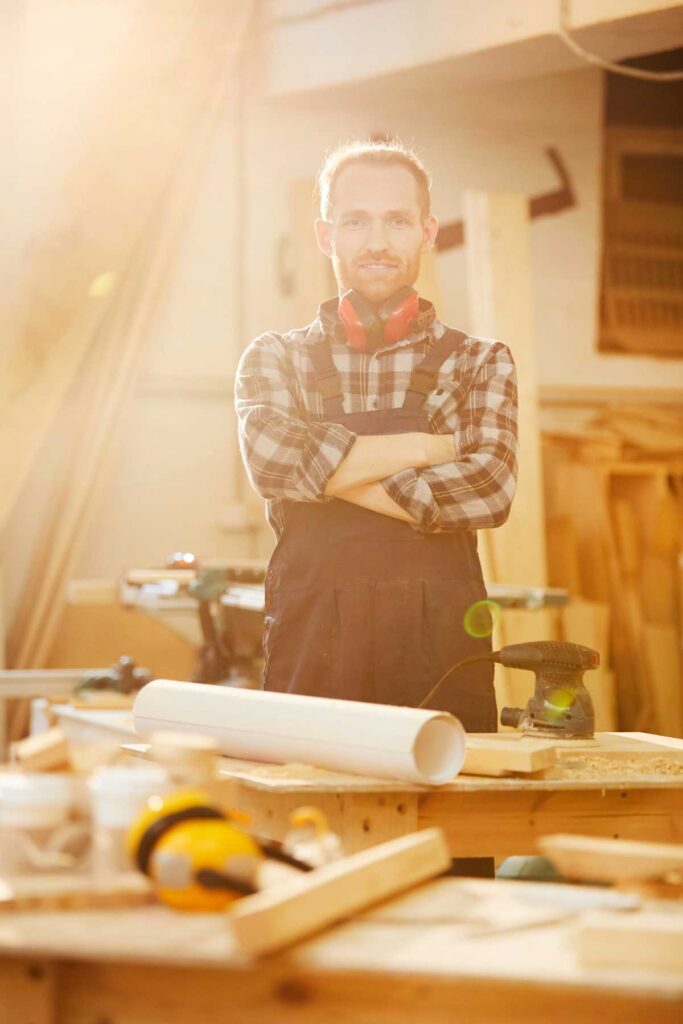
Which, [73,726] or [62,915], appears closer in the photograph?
[62,915]

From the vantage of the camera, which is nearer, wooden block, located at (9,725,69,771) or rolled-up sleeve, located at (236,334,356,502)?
wooden block, located at (9,725,69,771)

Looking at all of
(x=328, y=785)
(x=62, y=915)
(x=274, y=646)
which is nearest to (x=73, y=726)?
(x=274, y=646)

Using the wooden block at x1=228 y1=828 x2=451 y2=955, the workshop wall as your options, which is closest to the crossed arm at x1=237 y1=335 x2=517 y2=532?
the wooden block at x1=228 y1=828 x2=451 y2=955

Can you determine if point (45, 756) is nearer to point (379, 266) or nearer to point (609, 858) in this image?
point (609, 858)

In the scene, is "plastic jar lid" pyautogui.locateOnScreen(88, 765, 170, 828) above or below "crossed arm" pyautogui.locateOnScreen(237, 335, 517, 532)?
below

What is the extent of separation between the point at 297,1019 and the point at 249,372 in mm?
1655

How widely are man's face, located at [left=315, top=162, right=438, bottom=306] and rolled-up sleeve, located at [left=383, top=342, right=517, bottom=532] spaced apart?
250 millimetres

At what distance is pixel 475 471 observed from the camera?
8.21ft

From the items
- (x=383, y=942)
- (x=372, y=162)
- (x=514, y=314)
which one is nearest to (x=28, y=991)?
(x=383, y=942)

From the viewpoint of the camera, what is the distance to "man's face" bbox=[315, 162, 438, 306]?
8.43 ft

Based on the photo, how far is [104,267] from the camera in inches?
234

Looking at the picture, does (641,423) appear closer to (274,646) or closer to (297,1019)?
(274,646)

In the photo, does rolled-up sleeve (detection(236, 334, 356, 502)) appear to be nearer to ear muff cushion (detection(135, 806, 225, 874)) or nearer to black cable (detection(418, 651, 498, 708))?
black cable (detection(418, 651, 498, 708))

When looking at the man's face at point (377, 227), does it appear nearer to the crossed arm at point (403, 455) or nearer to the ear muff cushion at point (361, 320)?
the ear muff cushion at point (361, 320)
